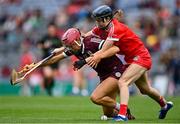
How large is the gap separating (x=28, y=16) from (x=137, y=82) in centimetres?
2057

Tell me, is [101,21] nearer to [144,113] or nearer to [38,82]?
[144,113]

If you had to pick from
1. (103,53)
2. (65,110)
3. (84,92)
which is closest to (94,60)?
(103,53)

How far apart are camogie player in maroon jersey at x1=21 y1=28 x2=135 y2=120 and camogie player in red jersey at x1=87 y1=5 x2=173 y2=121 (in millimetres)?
221

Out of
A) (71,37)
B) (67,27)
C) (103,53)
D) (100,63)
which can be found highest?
(71,37)

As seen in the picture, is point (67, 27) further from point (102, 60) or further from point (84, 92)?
point (102, 60)

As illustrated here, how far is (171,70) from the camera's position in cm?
3084

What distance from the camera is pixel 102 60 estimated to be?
590 inches

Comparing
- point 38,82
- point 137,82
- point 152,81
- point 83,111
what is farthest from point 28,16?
point 137,82

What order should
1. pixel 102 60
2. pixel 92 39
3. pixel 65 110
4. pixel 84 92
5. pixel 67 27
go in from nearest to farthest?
pixel 92 39 < pixel 102 60 < pixel 65 110 < pixel 84 92 < pixel 67 27

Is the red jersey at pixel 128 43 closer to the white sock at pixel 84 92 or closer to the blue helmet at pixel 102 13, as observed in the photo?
the blue helmet at pixel 102 13

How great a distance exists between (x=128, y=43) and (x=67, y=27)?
61.1ft

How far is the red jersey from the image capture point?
14500mm

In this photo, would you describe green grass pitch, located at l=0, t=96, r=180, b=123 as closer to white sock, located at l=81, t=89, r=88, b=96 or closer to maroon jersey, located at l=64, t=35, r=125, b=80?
maroon jersey, located at l=64, t=35, r=125, b=80

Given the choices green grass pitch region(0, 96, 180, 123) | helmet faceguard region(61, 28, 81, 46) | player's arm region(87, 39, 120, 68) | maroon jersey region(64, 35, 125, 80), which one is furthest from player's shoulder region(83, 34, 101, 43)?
green grass pitch region(0, 96, 180, 123)
